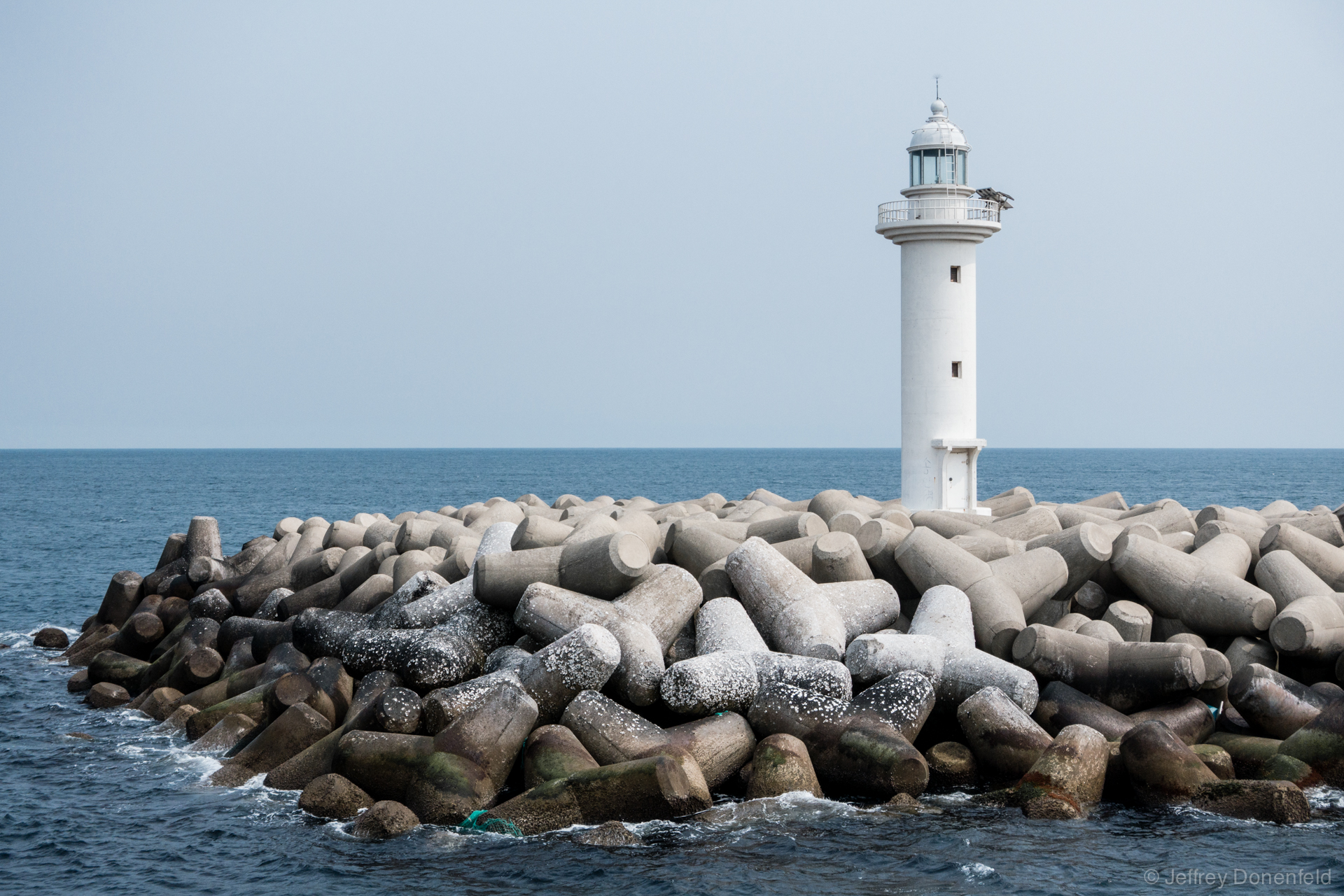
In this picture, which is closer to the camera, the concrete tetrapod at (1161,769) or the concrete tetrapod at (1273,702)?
the concrete tetrapod at (1161,769)

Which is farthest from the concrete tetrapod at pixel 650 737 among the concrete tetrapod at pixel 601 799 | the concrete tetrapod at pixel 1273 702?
the concrete tetrapod at pixel 1273 702

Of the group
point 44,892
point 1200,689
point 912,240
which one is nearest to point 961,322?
point 912,240

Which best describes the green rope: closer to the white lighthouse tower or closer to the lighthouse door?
the white lighthouse tower

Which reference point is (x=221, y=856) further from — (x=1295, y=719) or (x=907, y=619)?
(x=1295, y=719)

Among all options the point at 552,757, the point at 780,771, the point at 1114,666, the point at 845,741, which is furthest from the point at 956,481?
the point at 552,757

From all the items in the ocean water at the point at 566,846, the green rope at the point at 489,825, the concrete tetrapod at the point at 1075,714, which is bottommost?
the ocean water at the point at 566,846

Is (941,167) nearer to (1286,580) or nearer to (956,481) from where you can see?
(956,481)

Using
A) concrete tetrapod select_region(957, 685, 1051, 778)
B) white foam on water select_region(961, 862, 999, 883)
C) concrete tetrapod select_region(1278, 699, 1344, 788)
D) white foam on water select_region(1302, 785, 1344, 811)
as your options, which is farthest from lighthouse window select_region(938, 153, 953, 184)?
white foam on water select_region(961, 862, 999, 883)

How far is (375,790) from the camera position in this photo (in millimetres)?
10578

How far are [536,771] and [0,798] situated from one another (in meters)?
5.33

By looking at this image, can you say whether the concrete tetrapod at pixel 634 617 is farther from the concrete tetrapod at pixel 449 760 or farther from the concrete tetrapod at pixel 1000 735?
the concrete tetrapod at pixel 1000 735

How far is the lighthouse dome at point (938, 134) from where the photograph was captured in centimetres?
2148

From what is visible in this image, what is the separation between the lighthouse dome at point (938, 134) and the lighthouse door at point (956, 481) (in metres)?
5.27

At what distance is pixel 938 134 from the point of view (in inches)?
851
